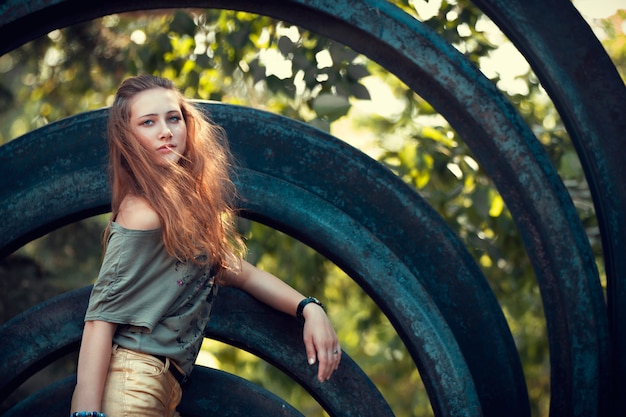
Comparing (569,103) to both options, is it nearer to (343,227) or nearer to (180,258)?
(343,227)

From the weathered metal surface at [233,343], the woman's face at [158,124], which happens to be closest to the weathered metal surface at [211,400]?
the weathered metal surface at [233,343]

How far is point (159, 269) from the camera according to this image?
6.71ft

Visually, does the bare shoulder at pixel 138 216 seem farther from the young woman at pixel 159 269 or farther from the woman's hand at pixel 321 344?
the woman's hand at pixel 321 344

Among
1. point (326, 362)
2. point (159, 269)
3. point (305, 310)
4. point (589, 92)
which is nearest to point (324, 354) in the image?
point (326, 362)

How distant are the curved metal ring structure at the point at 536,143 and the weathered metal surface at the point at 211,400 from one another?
1.62 feet

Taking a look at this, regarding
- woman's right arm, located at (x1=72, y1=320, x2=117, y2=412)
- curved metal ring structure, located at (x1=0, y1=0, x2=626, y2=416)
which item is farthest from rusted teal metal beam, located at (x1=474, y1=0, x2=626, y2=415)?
woman's right arm, located at (x1=72, y1=320, x2=117, y2=412)

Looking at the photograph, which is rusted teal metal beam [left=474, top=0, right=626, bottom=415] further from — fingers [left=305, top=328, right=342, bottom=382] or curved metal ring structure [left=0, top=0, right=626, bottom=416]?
fingers [left=305, top=328, right=342, bottom=382]

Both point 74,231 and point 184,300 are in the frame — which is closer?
point 184,300

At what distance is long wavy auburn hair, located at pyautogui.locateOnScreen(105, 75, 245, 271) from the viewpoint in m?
2.08

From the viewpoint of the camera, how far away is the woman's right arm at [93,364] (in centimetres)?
193

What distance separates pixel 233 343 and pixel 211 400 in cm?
19

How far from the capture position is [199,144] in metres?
2.29

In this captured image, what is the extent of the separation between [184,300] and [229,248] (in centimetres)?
24

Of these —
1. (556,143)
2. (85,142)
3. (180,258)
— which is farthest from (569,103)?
(556,143)
